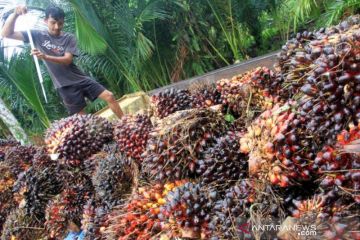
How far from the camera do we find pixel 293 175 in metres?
0.90

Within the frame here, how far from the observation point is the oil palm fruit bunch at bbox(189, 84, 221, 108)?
1.65m

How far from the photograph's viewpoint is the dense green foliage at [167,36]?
572 centimetres

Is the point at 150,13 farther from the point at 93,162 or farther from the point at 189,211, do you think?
the point at 189,211

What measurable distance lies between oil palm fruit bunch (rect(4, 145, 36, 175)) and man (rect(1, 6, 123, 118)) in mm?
1082

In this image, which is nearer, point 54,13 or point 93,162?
point 93,162

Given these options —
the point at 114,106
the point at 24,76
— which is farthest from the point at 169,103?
the point at 24,76

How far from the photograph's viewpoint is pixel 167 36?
6379 mm

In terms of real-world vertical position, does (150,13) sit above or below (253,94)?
above

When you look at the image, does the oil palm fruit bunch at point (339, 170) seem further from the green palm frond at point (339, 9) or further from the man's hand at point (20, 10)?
the green palm frond at point (339, 9)

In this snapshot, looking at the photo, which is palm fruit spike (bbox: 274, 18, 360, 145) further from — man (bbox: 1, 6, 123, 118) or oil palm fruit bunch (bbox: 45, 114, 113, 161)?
man (bbox: 1, 6, 123, 118)

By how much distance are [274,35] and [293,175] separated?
658 centimetres

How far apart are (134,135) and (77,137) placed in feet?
1.34

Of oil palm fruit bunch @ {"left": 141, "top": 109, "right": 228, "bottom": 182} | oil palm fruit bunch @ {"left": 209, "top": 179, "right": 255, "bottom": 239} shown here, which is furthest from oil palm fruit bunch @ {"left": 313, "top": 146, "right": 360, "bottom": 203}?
oil palm fruit bunch @ {"left": 141, "top": 109, "right": 228, "bottom": 182}

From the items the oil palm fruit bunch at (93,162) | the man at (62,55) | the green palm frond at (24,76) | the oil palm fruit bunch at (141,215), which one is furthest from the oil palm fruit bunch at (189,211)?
the green palm frond at (24,76)
